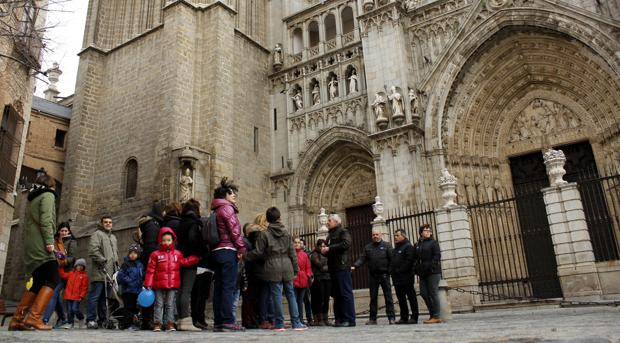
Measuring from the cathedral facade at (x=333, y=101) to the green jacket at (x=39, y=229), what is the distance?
31.0ft

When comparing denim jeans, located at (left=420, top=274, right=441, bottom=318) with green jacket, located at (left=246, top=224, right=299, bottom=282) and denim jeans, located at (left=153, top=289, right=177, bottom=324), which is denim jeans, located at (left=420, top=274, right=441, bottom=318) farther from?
denim jeans, located at (left=153, top=289, right=177, bottom=324)

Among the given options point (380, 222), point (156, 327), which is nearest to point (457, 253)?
point (380, 222)

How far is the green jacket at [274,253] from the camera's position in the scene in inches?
234

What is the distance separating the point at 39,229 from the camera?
556 centimetres

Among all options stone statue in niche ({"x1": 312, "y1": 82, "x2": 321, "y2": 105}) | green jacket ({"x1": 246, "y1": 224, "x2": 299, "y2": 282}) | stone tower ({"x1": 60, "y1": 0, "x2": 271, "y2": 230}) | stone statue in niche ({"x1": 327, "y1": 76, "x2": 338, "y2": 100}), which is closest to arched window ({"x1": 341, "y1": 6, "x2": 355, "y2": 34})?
stone statue in niche ({"x1": 327, "y1": 76, "x2": 338, "y2": 100})

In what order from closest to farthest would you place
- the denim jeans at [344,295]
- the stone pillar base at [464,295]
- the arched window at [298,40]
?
1. the denim jeans at [344,295]
2. the stone pillar base at [464,295]
3. the arched window at [298,40]

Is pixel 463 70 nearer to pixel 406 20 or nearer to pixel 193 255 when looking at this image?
pixel 406 20

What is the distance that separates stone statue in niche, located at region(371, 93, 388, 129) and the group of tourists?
8052mm

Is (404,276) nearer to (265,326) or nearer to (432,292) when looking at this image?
(432,292)

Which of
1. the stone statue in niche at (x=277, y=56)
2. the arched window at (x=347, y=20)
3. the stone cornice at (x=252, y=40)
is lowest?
the stone statue in niche at (x=277, y=56)

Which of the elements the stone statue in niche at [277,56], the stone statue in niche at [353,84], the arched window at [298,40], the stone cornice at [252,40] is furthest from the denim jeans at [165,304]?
the arched window at [298,40]

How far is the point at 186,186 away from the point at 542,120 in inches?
457

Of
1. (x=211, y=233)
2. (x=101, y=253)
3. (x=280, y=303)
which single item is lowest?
(x=280, y=303)

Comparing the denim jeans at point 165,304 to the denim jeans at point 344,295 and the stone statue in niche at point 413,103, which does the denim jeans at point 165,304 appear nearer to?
the denim jeans at point 344,295
